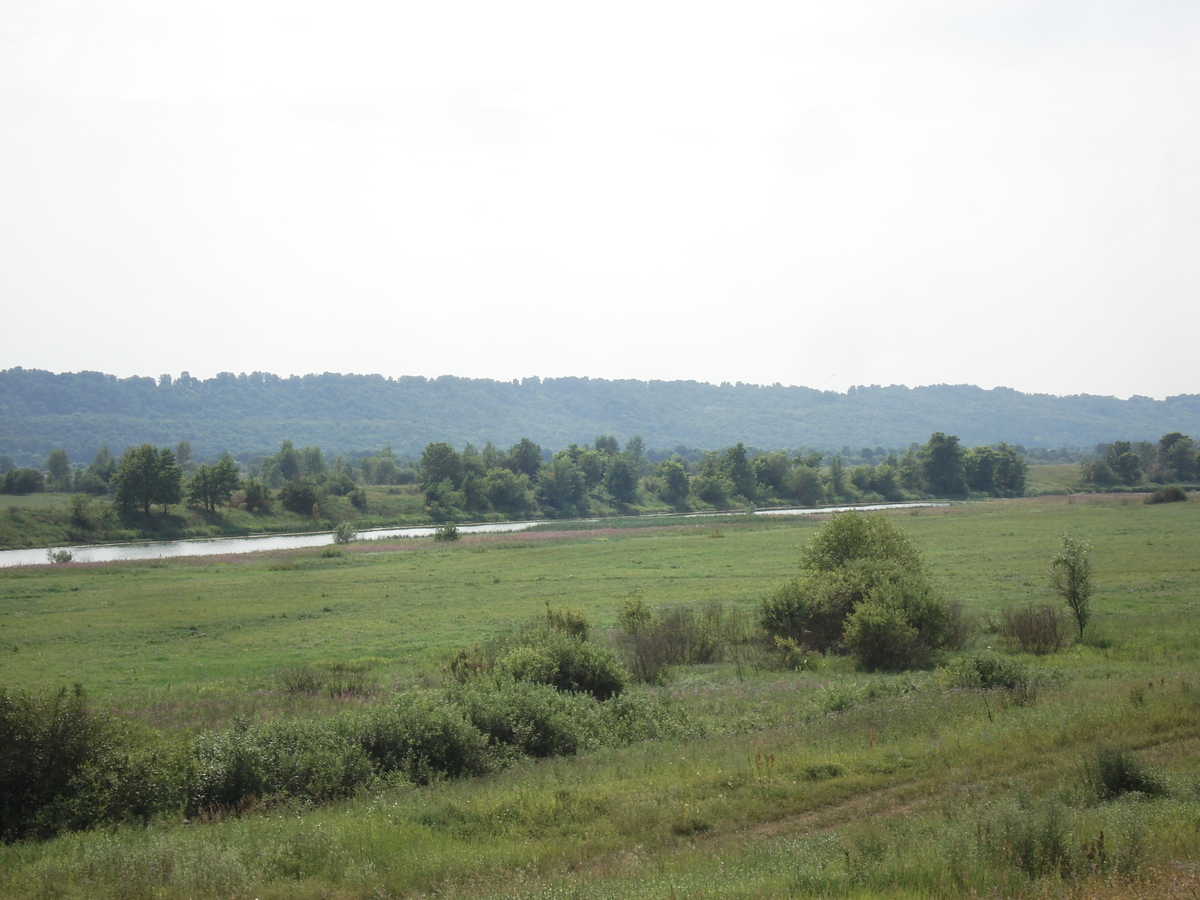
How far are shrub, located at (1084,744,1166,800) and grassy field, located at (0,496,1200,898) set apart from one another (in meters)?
0.08

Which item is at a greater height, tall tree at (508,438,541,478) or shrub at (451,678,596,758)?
tall tree at (508,438,541,478)

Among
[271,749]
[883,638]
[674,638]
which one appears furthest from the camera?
[674,638]

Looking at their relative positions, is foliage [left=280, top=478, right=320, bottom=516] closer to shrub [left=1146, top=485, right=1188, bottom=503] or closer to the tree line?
the tree line

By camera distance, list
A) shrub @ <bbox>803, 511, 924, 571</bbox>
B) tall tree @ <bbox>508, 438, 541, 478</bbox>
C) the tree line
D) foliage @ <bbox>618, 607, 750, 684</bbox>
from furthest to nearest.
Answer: tall tree @ <bbox>508, 438, 541, 478</bbox> → the tree line → shrub @ <bbox>803, 511, 924, 571</bbox> → foliage @ <bbox>618, 607, 750, 684</bbox>

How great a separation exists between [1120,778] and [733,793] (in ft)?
16.0

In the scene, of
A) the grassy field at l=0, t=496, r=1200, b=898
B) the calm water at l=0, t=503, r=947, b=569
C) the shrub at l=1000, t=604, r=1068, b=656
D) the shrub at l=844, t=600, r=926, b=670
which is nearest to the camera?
the grassy field at l=0, t=496, r=1200, b=898

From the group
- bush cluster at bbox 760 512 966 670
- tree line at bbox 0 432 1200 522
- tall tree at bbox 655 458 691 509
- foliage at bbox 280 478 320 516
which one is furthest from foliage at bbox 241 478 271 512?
bush cluster at bbox 760 512 966 670

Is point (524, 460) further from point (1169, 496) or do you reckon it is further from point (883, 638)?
point (883, 638)

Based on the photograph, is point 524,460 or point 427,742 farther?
point 524,460

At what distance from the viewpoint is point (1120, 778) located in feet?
30.8

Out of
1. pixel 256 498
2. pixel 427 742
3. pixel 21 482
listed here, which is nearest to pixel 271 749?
pixel 427 742

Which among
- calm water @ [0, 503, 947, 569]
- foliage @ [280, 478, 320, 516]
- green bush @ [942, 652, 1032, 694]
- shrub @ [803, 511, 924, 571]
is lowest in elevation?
calm water @ [0, 503, 947, 569]

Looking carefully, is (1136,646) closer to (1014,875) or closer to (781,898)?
(1014,875)

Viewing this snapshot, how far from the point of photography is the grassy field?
7473mm
